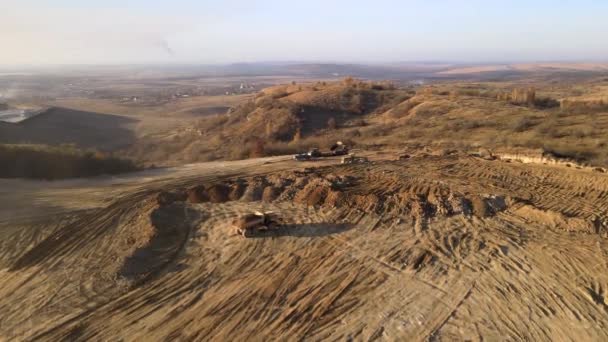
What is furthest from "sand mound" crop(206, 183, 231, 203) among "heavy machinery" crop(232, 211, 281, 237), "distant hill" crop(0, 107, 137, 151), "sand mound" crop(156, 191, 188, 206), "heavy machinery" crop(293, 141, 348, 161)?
"distant hill" crop(0, 107, 137, 151)

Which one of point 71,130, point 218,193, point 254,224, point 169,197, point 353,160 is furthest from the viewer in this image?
point 71,130

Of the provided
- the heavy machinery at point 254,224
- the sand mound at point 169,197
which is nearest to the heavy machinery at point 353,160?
the heavy machinery at point 254,224

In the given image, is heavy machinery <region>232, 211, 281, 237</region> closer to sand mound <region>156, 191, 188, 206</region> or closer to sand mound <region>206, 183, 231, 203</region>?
sand mound <region>206, 183, 231, 203</region>

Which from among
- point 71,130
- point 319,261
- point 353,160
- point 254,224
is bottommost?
point 71,130

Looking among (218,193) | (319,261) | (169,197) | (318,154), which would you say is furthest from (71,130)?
(319,261)

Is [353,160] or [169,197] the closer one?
[169,197]

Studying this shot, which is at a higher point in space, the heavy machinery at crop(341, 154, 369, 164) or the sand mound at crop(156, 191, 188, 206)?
the heavy machinery at crop(341, 154, 369, 164)

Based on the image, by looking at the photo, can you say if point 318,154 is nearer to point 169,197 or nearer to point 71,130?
point 169,197
